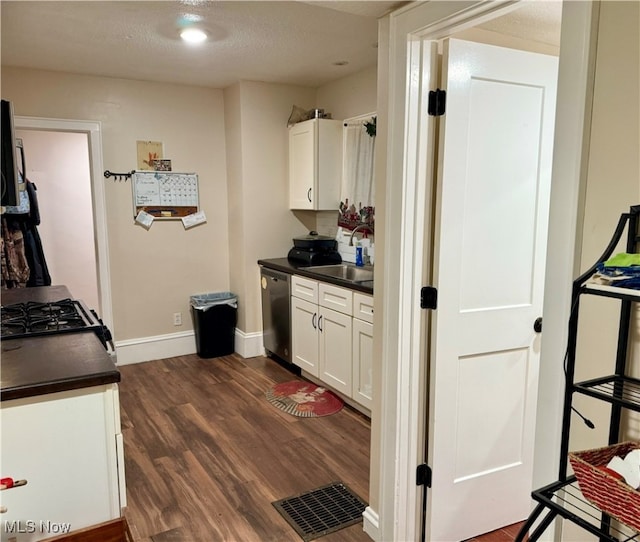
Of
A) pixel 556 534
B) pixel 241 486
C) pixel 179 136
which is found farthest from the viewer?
pixel 179 136

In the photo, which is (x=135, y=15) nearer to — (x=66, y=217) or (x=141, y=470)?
(x=141, y=470)

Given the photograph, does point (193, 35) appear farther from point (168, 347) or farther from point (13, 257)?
point (168, 347)

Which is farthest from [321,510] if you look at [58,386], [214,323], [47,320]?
[214,323]

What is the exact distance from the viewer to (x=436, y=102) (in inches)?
71.7

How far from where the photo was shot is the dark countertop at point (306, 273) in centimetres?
314

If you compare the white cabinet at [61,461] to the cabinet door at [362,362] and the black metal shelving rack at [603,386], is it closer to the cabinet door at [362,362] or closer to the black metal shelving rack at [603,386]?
the black metal shelving rack at [603,386]

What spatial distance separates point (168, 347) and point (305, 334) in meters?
1.50

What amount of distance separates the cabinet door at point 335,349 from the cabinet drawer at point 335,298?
1.6 inches

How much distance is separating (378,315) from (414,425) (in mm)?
466

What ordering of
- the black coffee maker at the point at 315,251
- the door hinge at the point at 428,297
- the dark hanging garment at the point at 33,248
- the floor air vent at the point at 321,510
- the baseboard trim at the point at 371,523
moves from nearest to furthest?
the door hinge at the point at 428,297, the baseboard trim at the point at 371,523, the floor air vent at the point at 321,510, the dark hanging garment at the point at 33,248, the black coffee maker at the point at 315,251

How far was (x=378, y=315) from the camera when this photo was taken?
203 centimetres

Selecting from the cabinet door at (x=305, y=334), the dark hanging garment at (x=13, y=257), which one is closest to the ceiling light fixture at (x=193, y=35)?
the cabinet door at (x=305, y=334)

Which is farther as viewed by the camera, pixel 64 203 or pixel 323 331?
pixel 64 203

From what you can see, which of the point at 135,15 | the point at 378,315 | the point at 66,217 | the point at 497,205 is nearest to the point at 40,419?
the point at 378,315
